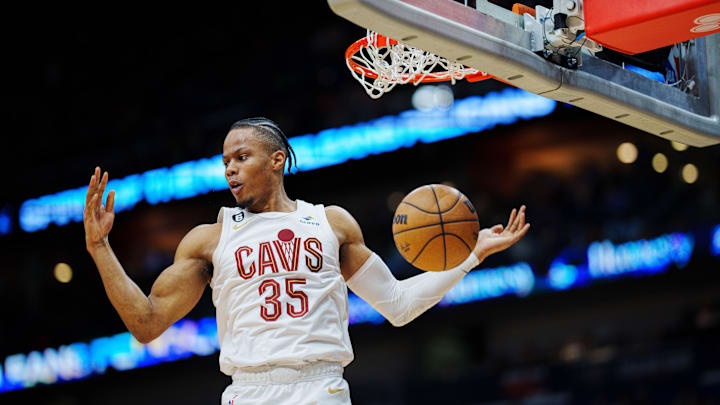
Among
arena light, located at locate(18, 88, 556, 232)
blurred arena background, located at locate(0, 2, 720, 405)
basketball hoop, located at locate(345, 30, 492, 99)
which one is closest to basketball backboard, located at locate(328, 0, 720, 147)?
basketball hoop, located at locate(345, 30, 492, 99)

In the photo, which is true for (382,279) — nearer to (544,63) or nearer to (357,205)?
(544,63)

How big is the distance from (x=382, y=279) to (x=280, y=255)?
539mm

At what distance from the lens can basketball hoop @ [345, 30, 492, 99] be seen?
169 inches

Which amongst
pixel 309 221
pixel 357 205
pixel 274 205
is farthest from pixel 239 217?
pixel 357 205

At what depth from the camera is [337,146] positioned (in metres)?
14.3

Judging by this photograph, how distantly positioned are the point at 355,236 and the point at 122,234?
1379cm

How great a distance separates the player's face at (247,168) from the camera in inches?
155

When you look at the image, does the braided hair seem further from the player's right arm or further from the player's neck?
the player's right arm

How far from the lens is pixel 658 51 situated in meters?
4.52

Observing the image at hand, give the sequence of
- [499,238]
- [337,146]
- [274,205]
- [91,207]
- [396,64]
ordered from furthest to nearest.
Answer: [337,146], [396,64], [499,238], [274,205], [91,207]

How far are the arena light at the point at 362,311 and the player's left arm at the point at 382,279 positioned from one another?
8503 millimetres

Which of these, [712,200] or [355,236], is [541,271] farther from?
[355,236]

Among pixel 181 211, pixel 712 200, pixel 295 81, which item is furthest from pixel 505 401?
pixel 181 211

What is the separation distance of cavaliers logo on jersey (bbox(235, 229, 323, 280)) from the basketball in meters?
0.47
